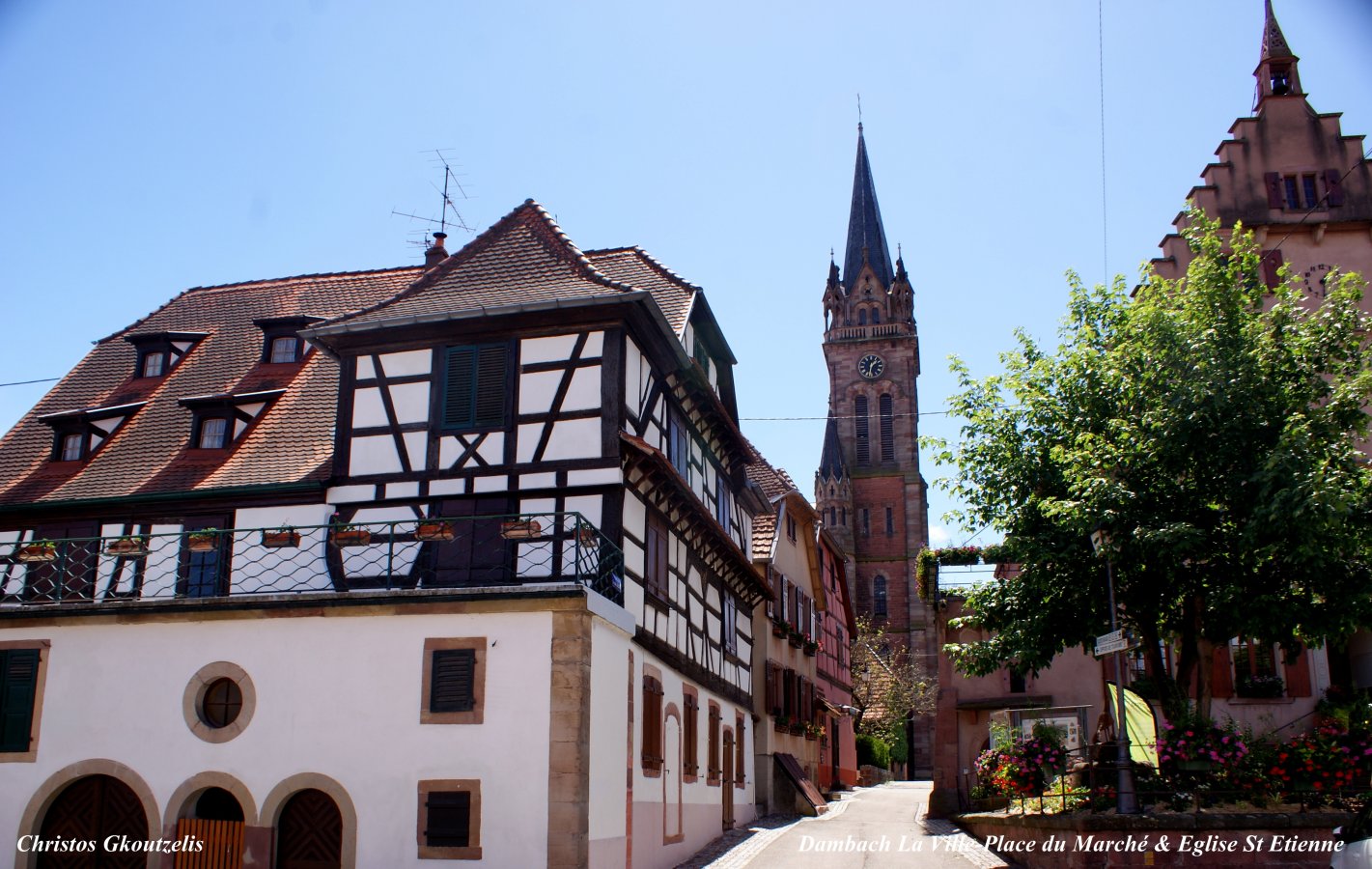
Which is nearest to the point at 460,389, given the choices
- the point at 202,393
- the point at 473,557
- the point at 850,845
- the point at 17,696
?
the point at 473,557

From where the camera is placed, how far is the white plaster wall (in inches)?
553

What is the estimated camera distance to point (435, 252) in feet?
87.1

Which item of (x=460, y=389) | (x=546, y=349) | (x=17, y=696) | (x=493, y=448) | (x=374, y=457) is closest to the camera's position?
(x=17, y=696)

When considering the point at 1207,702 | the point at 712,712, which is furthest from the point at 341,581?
the point at 1207,702

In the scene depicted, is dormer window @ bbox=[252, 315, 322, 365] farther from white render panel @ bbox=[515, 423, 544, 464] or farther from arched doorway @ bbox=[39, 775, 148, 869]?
arched doorway @ bbox=[39, 775, 148, 869]

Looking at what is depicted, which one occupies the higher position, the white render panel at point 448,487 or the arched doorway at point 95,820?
the white render panel at point 448,487

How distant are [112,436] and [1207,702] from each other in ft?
59.3

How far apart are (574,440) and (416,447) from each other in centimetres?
246

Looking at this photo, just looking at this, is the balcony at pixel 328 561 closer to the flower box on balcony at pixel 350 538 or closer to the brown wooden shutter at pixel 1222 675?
the flower box on balcony at pixel 350 538

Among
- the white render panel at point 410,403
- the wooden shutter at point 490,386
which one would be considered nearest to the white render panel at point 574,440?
the wooden shutter at point 490,386

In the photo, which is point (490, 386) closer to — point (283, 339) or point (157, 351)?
point (283, 339)

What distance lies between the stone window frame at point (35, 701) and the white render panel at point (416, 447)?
5176 mm

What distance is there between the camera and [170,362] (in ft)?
76.5

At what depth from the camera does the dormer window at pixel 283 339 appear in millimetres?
22234
